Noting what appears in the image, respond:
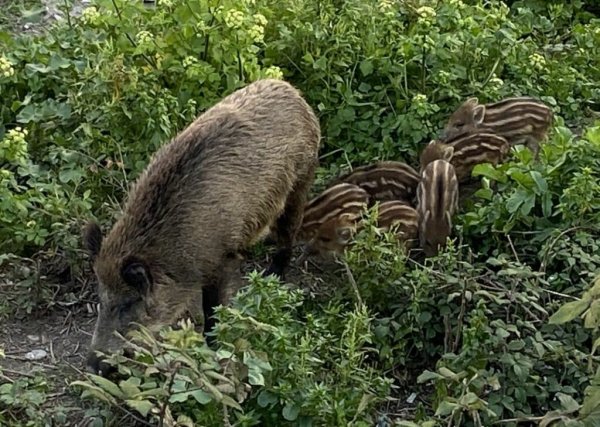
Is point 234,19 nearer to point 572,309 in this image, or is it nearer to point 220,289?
point 220,289

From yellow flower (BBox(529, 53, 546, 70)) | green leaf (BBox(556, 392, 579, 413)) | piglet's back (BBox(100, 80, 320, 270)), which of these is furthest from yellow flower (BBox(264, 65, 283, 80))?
green leaf (BBox(556, 392, 579, 413))

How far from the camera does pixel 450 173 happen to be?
20.9 feet

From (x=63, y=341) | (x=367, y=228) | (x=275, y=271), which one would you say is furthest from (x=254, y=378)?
(x=275, y=271)

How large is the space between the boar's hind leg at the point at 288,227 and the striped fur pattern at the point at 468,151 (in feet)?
2.38

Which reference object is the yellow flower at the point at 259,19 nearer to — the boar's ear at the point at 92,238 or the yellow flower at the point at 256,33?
the yellow flower at the point at 256,33

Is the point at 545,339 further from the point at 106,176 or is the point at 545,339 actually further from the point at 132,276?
the point at 106,176

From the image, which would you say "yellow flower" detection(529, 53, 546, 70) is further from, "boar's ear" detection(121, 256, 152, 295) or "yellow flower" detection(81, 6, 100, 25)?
"boar's ear" detection(121, 256, 152, 295)

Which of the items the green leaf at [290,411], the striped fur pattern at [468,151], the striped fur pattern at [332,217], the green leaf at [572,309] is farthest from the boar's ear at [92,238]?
the green leaf at [572,309]

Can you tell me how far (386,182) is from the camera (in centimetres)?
659

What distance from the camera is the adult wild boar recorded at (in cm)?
558

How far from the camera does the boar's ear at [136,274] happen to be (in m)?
5.46

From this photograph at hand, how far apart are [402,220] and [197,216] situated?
1166 millimetres

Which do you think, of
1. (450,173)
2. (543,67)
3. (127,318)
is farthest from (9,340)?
(543,67)

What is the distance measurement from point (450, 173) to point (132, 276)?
6.04 feet
